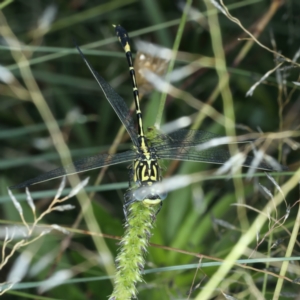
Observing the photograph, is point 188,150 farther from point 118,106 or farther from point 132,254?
point 132,254

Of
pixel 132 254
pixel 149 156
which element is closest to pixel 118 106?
pixel 149 156

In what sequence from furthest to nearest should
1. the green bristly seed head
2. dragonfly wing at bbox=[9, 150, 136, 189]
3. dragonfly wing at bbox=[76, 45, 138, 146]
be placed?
1. dragonfly wing at bbox=[76, 45, 138, 146]
2. dragonfly wing at bbox=[9, 150, 136, 189]
3. the green bristly seed head

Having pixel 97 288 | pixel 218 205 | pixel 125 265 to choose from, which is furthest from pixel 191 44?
pixel 125 265

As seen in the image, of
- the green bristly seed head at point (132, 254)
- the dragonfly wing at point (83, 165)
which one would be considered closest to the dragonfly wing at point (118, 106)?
the dragonfly wing at point (83, 165)

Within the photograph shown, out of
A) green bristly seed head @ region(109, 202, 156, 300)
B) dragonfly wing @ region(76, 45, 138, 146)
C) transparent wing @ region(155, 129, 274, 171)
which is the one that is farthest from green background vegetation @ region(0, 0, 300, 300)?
green bristly seed head @ region(109, 202, 156, 300)

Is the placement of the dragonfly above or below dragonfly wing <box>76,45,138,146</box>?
below

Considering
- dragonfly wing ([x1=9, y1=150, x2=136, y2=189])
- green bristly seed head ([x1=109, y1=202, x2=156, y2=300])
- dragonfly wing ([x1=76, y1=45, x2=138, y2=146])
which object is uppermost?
dragonfly wing ([x1=76, y1=45, x2=138, y2=146])

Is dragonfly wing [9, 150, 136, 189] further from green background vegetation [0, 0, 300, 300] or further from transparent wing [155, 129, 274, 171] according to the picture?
green background vegetation [0, 0, 300, 300]

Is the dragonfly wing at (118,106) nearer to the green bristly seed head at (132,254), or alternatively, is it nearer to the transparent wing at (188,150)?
the transparent wing at (188,150)
